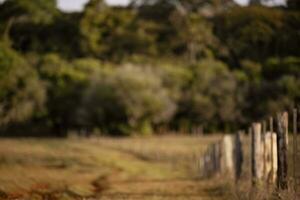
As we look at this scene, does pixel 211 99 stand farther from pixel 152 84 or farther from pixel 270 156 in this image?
pixel 270 156

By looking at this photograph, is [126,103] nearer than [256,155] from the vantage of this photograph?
No

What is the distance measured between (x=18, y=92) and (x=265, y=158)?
49077 millimetres

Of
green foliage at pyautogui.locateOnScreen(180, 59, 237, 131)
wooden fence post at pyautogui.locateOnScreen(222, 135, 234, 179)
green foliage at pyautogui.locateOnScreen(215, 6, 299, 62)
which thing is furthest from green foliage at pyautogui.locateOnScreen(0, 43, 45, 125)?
wooden fence post at pyautogui.locateOnScreen(222, 135, 234, 179)

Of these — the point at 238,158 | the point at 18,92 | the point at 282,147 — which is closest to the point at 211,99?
the point at 18,92

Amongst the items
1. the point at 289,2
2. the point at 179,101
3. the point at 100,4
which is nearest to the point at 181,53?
the point at 100,4

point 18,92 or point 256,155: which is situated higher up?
point 256,155

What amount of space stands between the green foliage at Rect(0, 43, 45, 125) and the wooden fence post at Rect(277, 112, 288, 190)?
132 feet

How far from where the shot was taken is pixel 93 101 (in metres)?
70.9

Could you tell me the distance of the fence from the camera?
1361 centimetres

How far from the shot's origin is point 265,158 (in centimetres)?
1725

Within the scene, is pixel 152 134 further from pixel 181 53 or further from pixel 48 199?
pixel 48 199

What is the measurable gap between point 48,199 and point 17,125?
58.9 metres

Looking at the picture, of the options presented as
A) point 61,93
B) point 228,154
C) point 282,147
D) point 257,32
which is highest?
point 257,32

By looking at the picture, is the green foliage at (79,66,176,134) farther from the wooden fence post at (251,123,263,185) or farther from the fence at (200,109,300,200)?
the wooden fence post at (251,123,263,185)
